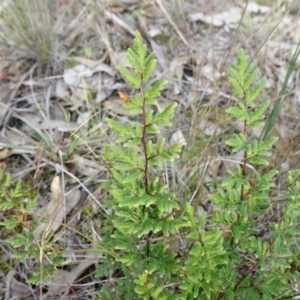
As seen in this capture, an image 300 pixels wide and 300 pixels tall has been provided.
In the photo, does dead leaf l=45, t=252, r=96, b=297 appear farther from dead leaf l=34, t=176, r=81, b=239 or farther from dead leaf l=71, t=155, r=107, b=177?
dead leaf l=71, t=155, r=107, b=177

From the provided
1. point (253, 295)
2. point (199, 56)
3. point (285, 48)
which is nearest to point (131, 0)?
point (199, 56)

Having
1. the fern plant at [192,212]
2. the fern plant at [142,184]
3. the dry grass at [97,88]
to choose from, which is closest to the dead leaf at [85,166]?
the dry grass at [97,88]

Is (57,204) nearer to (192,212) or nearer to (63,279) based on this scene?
(63,279)

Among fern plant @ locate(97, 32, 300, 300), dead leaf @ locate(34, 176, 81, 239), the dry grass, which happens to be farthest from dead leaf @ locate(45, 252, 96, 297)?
fern plant @ locate(97, 32, 300, 300)

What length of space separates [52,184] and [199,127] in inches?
25.9

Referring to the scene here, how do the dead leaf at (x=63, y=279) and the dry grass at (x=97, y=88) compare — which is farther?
the dry grass at (x=97, y=88)

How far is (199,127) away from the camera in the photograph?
2.03m

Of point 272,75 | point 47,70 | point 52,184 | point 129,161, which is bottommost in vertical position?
point 52,184

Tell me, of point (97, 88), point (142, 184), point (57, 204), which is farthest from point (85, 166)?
point (142, 184)

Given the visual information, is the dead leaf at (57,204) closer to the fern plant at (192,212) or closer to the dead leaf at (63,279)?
the dead leaf at (63,279)

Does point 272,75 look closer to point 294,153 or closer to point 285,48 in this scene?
point 285,48

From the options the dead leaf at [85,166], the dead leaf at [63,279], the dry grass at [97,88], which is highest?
the dry grass at [97,88]

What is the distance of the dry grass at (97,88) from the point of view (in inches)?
70.9

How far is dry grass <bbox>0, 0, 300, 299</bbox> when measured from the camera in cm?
180
